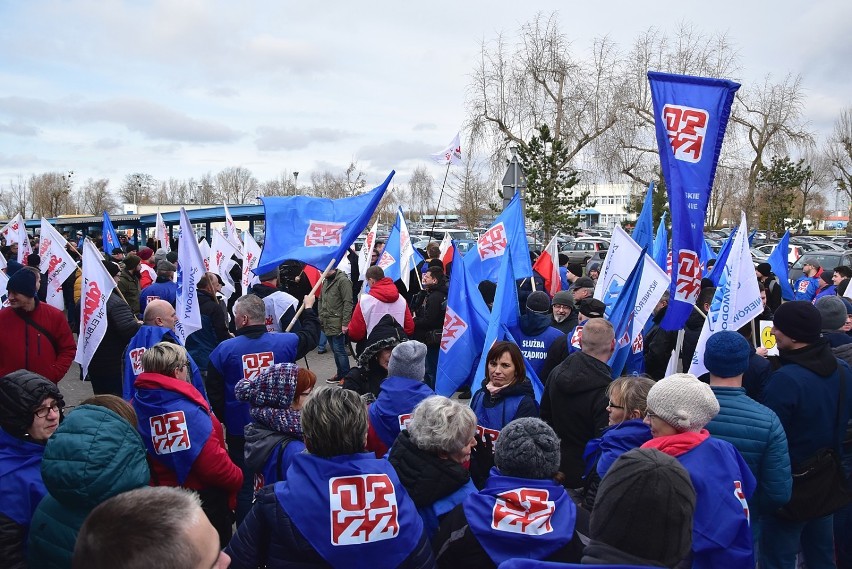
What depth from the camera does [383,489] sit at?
240 centimetres

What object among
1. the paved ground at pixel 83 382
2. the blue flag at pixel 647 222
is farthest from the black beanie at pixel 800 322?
the paved ground at pixel 83 382

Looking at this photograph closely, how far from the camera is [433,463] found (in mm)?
2768

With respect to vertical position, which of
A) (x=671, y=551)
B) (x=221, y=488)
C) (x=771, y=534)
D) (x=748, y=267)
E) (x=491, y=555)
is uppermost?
(x=748, y=267)

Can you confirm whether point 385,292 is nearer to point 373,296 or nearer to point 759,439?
point 373,296

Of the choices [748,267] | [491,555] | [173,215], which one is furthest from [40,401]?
[173,215]

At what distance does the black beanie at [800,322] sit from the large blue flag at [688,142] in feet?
3.41

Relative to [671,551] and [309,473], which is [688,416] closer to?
[671,551]

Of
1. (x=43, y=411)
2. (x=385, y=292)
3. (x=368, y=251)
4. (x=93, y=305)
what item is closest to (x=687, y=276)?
(x=385, y=292)

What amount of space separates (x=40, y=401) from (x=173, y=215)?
26.6 m

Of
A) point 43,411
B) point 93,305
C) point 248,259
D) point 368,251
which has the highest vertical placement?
point 368,251

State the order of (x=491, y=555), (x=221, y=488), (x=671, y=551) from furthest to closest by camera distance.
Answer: (x=221, y=488)
(x=491, y=555)
(x=671, y=551)

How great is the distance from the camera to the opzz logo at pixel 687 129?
15.0ft

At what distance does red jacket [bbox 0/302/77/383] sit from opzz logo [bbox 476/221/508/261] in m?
5.50

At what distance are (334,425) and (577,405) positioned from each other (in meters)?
1.84
